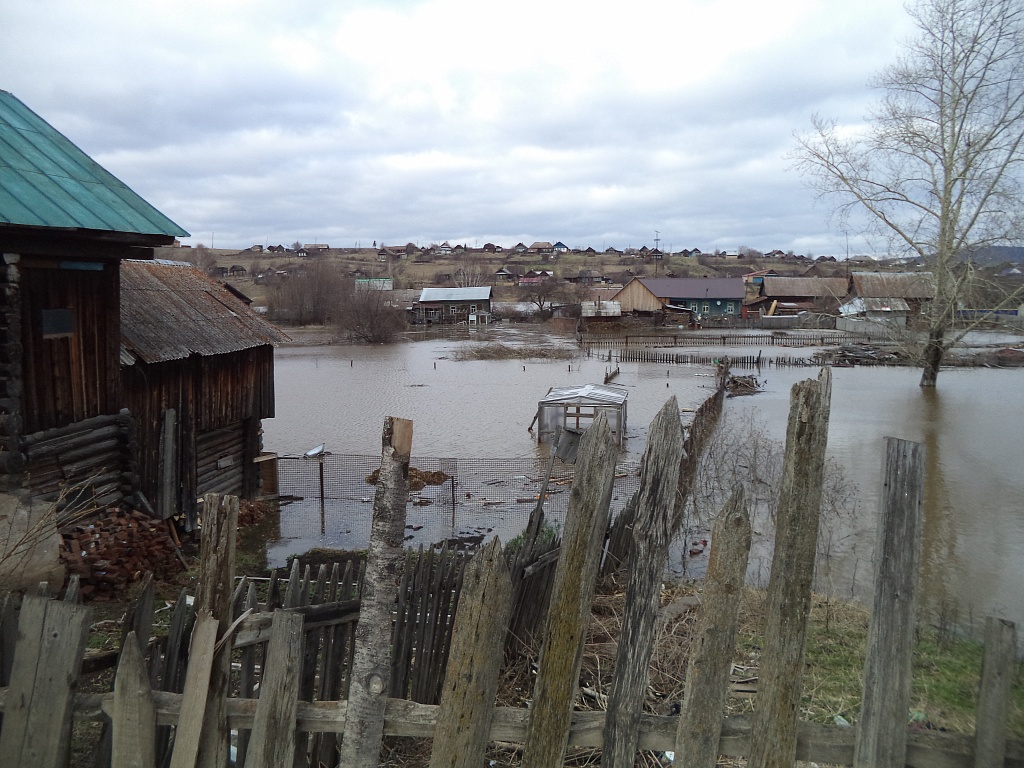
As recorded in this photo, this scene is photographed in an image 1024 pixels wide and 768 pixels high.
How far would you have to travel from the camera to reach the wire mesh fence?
13.1 meters

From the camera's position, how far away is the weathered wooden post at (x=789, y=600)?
2582 millimetres

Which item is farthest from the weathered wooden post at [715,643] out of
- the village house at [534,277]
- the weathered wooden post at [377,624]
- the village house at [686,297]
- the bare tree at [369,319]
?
the village house at [534,277]

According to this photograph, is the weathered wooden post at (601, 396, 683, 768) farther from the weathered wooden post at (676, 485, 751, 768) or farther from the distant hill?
the distant hill

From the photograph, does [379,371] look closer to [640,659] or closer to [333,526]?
[333,526]

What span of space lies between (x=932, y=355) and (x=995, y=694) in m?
34.2

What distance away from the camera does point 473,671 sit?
2.75 m

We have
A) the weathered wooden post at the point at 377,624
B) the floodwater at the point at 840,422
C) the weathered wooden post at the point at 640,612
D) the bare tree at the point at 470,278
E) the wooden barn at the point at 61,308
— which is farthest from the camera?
the bare tree at the point at 470,278

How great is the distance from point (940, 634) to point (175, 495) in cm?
1083

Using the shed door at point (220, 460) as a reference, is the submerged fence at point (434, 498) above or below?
below

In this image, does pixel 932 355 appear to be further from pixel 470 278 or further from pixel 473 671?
pixel 470 278

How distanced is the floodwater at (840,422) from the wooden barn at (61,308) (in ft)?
29.1

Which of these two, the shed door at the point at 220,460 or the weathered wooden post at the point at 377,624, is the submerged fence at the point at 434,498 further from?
the weathered wooden post at the point at 377,624

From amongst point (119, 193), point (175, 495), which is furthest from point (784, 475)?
point (175, 495)

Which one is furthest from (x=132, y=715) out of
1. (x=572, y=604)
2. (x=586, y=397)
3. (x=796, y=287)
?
(x=796, y=287)
